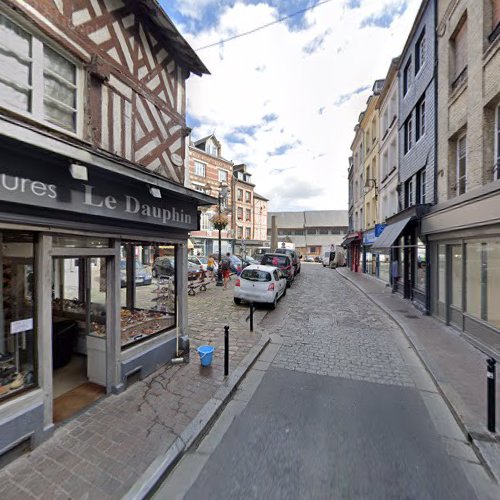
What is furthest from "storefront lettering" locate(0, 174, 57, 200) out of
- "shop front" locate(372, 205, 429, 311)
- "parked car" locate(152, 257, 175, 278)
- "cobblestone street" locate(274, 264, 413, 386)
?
"shop front" locate(372, 205, 429, 311)

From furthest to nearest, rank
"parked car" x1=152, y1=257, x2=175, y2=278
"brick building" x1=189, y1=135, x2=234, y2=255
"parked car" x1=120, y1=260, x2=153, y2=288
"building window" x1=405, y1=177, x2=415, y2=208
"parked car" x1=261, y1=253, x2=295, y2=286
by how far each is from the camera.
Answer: "brick building" x1=189, y1=135, x2=234, y2=255
"parked car" x1=261, y1=253, x2=295, y2=286
"building window" x1=405, y1=177, x2=415, y2=208
"parked car" x1=120, y1=260, x2=153, y2=288
"parked car" x1=152, y1=257, x2=175, y2=278

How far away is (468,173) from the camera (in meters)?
6.92

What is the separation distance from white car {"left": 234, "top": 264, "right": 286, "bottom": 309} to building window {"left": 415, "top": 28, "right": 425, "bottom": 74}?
33.0 ft

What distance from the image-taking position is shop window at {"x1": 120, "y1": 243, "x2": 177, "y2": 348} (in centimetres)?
497

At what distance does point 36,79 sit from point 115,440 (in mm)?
4508

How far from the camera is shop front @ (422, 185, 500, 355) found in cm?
588

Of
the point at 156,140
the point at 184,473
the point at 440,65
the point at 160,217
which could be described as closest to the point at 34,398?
the point at 184,473

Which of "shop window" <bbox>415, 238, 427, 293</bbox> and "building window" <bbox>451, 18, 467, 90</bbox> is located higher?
"building window" <bbox>451, 18, 467, 90</bbox>

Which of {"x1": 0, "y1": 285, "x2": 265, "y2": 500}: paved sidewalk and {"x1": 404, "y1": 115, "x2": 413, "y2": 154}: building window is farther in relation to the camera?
{"x1": 404, "y1": 115, "x2": 413, "y2": 154}: building window

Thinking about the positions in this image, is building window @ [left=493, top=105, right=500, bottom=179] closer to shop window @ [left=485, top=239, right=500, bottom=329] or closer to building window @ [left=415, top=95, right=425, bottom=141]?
shop window @ [left=485, top=239, right=500, bottom=329]

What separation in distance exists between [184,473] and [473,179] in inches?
331

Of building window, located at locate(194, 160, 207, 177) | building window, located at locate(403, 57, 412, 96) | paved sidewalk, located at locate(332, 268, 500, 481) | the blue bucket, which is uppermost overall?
building window, located at locate(194, 160, 207, 177)

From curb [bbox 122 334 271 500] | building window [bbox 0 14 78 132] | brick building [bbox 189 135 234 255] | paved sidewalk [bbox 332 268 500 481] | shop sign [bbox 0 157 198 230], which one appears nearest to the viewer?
curb [bbox 122 334 271 500]

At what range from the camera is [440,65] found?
28.3 feet
